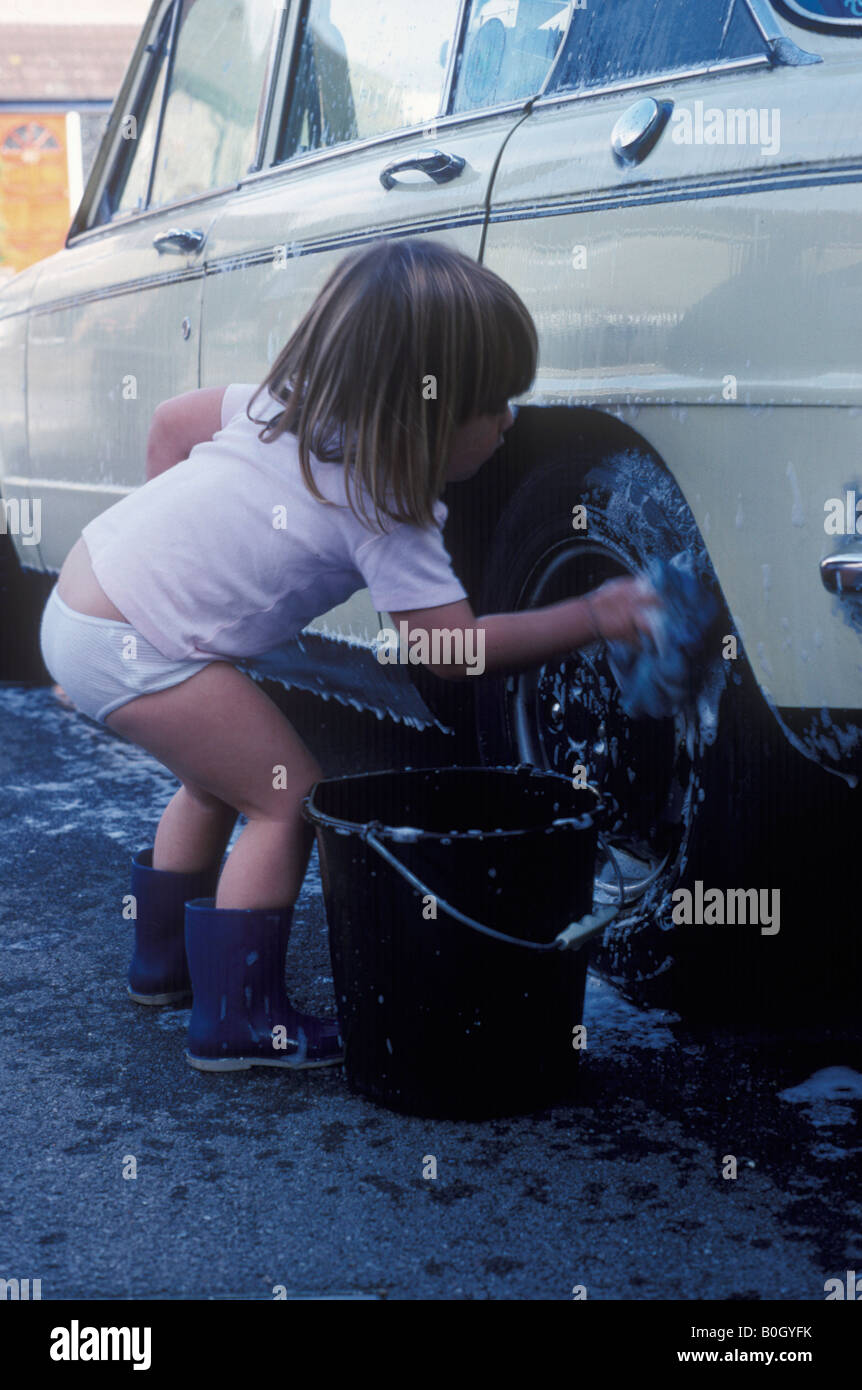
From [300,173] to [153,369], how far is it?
0.69 meters

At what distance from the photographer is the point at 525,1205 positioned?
1.99m

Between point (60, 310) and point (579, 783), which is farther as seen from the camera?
point (60, 310)

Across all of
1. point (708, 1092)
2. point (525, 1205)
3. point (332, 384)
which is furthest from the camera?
point (708, 1092)

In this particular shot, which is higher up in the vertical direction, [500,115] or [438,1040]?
[500,115]

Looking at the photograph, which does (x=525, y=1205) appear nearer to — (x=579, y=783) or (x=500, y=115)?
(x=579, y=783)

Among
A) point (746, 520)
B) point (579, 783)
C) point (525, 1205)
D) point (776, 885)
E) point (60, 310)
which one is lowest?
point (525, 1205)

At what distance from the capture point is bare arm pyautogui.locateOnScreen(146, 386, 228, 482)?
2.62 metres

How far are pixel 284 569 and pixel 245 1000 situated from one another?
2.12 feet

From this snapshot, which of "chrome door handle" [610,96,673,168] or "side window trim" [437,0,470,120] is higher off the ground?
"side window trim" [437,0,470,120]

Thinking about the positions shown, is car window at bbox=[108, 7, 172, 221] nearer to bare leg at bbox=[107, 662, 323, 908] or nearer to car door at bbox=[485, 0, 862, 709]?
car door at bbox=[485, 0, 862, 709]

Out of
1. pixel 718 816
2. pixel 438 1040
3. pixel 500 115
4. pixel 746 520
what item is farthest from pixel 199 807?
pixel 500 115

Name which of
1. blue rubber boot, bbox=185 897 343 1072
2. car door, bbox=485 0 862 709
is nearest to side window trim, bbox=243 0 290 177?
car door, bbox=485 0 862 709

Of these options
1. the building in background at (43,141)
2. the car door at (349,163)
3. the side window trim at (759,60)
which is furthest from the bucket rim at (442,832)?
the building in background at (43,141)

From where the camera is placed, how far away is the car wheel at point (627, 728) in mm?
2268
